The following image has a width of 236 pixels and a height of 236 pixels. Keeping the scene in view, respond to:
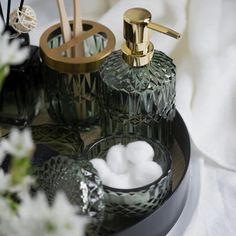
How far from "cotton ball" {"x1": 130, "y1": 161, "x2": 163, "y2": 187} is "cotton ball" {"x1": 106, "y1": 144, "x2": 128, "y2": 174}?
1 cm

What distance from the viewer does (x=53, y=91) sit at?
603 millimetres

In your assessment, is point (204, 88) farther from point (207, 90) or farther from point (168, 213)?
point (168, 213)

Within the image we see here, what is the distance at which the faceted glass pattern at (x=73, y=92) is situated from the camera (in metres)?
0.59

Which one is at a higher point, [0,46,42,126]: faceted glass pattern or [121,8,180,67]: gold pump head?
[121,8,180,67]: gold pump head

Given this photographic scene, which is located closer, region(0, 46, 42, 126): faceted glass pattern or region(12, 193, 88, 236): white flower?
region(12, 193, 88, 236): white flower

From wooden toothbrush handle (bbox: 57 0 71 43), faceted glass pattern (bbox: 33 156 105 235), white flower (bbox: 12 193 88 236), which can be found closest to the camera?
white flower (bbox: 12 193 88 236)

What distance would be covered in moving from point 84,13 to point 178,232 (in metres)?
0.35

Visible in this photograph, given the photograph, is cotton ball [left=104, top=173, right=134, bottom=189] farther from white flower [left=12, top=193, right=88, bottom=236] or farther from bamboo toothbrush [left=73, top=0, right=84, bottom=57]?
white flower [left=12, top=193, right=88, bottom=236]

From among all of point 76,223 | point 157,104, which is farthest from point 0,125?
point 76,223

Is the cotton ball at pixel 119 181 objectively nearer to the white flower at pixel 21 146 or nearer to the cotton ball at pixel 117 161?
the cotton ball at pixel 117 161

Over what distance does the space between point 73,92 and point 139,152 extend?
117 mm

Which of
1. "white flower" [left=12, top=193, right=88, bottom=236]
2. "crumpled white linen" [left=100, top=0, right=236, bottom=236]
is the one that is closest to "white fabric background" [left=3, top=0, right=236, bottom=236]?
"crumpled white linen" [left=100, top=0, right=236, bottom=236]

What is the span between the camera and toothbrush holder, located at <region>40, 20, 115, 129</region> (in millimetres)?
561

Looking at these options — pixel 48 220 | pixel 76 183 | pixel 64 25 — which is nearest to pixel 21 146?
pixel 48 220
